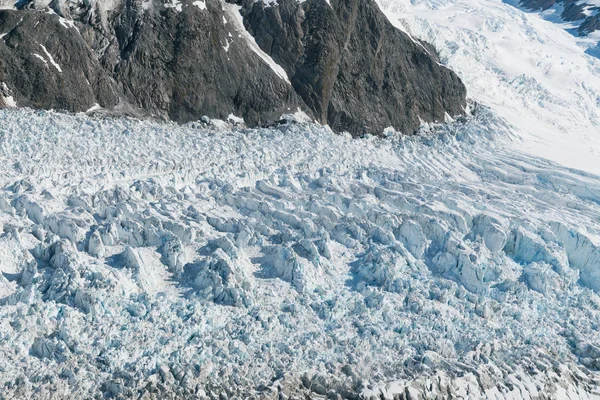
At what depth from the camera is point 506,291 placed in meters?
21.9

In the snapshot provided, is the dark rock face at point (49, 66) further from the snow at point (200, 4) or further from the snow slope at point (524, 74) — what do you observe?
the snow slope at point (524, 74)

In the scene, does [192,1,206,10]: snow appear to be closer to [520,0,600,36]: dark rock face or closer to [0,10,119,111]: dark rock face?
[0,10,119,111]: dark rock face

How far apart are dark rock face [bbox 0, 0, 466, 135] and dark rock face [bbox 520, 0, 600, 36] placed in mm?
32048

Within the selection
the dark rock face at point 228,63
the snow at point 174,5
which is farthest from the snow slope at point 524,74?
the snow at point 174,5

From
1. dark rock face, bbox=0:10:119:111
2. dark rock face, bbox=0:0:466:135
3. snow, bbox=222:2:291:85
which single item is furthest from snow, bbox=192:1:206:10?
dark rock face, bbox=0:10:119:111

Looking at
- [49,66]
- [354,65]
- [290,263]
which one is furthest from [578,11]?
[290,263]

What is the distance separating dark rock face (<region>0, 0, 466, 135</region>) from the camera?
28969 millimetres

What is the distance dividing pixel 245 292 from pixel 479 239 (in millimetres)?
8867

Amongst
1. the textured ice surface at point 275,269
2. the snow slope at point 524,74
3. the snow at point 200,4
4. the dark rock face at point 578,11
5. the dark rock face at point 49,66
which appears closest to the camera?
the textured ice surface at point 275,269

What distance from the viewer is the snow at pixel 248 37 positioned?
32.9 meters

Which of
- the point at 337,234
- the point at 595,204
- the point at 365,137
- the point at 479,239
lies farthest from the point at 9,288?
the point at 595,204

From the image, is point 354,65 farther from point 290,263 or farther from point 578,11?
point 578,11

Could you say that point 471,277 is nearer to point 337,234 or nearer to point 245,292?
point 337,234

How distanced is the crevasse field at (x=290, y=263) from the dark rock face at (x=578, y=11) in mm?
33335
